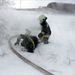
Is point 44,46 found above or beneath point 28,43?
beneath

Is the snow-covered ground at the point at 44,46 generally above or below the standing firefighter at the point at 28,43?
below

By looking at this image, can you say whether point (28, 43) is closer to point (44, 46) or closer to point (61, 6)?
point (44, 46)

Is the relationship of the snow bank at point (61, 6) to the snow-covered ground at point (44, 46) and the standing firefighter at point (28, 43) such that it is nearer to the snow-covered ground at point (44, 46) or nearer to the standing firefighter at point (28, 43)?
the snow-covered ground at point (44, 46)

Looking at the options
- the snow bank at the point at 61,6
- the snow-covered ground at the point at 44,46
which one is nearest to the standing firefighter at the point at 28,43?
the snow-covered ground at the point at 44,46

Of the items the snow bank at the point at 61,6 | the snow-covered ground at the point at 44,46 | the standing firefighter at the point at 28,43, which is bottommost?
the snow bank at the point at 61,6

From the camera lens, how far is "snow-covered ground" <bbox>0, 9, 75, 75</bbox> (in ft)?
10.9

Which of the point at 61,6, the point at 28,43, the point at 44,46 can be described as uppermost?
the point at 28,43

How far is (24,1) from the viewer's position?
28.3ft

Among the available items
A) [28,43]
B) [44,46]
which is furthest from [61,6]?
[28,43]

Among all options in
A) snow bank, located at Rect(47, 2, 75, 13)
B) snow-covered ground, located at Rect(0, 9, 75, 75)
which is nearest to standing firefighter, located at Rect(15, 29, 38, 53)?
snow-covered ground, located at Rect(0, 9, 75, 75)

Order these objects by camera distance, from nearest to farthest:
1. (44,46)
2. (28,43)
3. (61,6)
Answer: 1. (28,43)
2. (44,46)
3. (61,6)

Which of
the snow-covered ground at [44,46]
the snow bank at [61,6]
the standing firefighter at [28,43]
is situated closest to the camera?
the snow-covered ground at [44,46]

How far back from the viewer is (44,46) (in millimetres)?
4301

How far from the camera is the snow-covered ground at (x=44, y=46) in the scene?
3.32 meters
